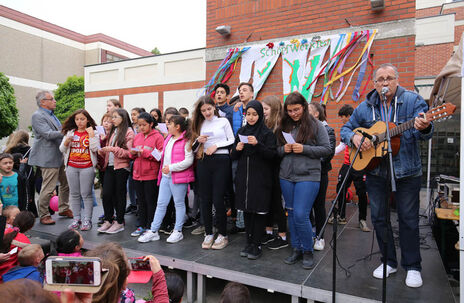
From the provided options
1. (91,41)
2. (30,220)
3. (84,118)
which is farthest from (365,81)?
(91,41)

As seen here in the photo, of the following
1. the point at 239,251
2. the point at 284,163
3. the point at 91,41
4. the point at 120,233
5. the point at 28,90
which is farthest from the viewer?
the point at 91,41

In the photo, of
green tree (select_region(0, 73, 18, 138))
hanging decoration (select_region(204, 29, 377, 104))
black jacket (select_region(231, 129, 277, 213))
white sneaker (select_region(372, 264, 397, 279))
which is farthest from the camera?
green tree (select_region(0, 73, 18, 138))

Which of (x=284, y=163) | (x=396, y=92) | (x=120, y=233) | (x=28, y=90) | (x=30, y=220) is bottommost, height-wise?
(x=120, y=233)

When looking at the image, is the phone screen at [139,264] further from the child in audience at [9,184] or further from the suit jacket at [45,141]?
the child in audience at [9,184]

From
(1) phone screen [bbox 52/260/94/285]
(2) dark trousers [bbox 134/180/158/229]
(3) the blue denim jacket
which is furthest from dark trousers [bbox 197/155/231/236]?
(1) phone screen [bbox 52/260/94/285]

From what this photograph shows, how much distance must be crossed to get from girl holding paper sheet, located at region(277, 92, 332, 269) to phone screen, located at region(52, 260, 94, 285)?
7.66ft

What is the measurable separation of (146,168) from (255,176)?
5.64 ft

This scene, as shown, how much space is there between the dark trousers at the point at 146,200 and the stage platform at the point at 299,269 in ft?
0.99

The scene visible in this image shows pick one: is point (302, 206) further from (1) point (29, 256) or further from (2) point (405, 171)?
(1) point (29, 256)

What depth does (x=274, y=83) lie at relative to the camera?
6.71 metres

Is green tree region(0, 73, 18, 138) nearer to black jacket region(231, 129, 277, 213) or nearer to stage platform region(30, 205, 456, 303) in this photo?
stage platform region(30, 205, 456, 303)

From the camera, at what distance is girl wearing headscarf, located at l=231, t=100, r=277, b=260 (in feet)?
11.3

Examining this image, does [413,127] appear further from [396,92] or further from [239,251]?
[239,251]

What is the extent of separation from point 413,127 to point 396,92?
392mm
